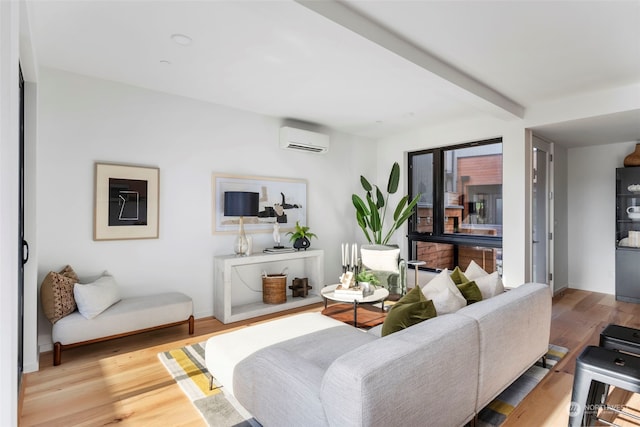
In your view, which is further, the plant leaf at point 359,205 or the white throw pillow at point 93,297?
the plant leaf at point 359,205

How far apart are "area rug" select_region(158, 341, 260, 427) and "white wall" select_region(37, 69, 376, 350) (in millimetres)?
978

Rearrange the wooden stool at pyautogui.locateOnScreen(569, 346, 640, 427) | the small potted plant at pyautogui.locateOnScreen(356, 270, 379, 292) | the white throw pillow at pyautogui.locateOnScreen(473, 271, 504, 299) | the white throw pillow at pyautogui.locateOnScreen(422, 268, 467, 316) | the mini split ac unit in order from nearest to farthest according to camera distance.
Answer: the wooden stool at pyautogui.locateOnScreen(569, 346, 640, 427), the white throw pillow at pyautogui.locateOnScreen(422, 268, 467, 316), the white throw pillow at pyautogui.locateOnScreen(473, 271, 504, 299), the small potted plant at pyautogui.locateOnScreen(356, 270, 379, 292), the mini split ac unit

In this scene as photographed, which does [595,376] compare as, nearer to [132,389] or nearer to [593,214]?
[132,389]

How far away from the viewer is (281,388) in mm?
1475

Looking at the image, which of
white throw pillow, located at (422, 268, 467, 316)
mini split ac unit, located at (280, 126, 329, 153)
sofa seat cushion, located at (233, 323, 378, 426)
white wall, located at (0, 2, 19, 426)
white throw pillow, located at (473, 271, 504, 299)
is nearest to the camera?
white wall, located at (0, 2, 19, 426)

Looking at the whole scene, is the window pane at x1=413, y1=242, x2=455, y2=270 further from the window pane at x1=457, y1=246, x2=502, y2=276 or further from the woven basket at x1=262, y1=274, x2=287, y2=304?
the woven basket at x1=262, y1=274, x2=287, y2=304

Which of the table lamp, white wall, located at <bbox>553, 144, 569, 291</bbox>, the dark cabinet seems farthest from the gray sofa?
the dark cabinet

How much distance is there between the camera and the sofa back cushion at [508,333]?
1796mm

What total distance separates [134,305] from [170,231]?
86 centimetres

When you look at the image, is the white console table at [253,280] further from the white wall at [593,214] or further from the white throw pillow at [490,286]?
the white wall at [593,214]

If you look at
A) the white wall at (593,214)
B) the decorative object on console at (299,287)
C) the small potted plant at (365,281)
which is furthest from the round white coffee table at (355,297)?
the white wall at (593,214)

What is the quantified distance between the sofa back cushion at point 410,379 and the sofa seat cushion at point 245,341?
83 cm

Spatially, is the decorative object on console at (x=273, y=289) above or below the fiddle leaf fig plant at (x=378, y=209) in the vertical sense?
below

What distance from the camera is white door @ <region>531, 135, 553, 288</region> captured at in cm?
452
